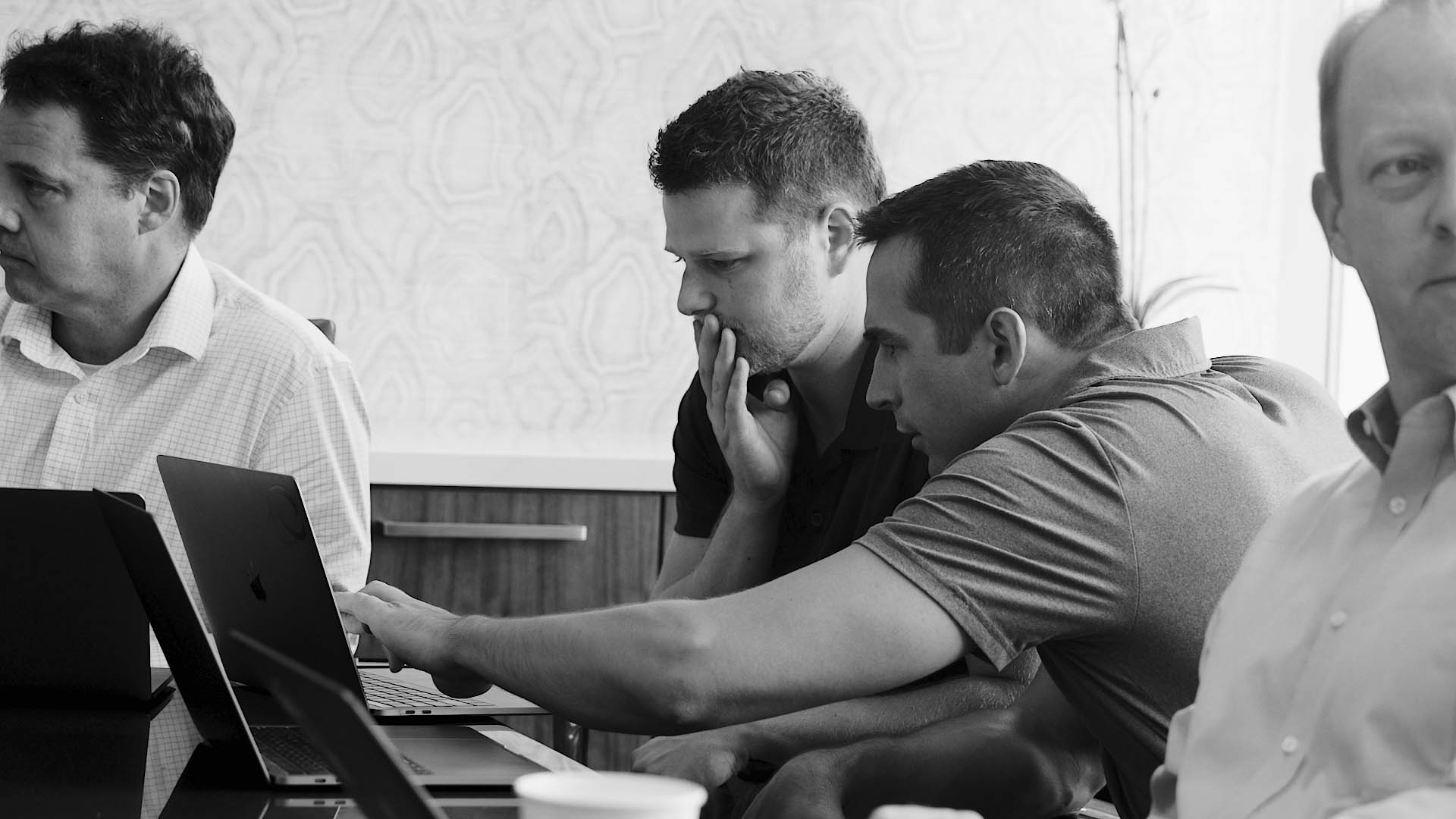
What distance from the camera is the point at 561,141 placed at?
117 inches

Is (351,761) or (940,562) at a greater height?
(351,761)

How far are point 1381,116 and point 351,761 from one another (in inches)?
29.3

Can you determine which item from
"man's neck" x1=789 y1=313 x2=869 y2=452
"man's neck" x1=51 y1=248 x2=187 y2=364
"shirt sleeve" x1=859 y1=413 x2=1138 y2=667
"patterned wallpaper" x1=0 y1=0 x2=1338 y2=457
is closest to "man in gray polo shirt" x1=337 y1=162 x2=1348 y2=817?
"shirt sleeve" x1=859 y1=413 x2=1138 y2=667

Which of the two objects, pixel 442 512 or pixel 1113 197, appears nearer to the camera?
pixel 442 512

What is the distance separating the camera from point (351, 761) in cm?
57

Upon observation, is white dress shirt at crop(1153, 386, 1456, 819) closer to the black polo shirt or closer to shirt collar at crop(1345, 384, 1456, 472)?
shirt collar at crop(1345, 384, 1456, 472)

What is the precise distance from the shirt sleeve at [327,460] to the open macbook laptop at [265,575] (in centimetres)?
45

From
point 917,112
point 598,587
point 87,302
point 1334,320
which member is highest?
point 917,112

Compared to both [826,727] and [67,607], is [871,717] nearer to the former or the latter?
[826,727]

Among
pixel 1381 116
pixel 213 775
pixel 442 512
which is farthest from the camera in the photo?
pixel 442 512

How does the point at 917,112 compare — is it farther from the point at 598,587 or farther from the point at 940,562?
the point at 940,562

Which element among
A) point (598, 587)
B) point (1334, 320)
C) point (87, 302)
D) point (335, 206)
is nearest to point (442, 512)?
point (598, 587)

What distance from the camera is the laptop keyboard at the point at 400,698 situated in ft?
4.47

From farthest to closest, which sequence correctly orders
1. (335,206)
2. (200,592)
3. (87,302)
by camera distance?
(335,206), (87,302), (200,592)
